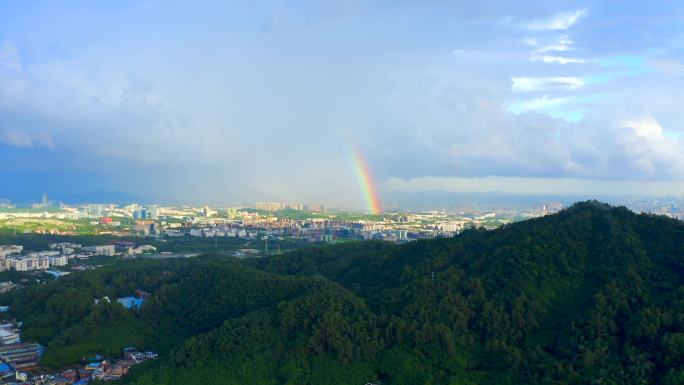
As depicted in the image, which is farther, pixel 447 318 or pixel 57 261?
pixel 57 261

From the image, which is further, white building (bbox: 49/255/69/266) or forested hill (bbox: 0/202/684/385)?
white building (bbox: 49/255/69/266)

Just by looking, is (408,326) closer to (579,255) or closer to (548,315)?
(548,315)

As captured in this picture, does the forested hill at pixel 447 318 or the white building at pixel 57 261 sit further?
the white building at pixel 57 261

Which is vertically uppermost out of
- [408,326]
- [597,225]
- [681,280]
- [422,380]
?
[597,225]

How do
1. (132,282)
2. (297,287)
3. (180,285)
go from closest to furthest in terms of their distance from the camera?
(297,287) < (180,285) < (132,282)

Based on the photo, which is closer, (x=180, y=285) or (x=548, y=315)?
(x=548, y=315)

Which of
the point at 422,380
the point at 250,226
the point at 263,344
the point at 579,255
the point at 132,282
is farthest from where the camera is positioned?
the point at 250,226

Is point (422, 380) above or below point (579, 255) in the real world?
below

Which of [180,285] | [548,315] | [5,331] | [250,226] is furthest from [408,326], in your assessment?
[250,226]
